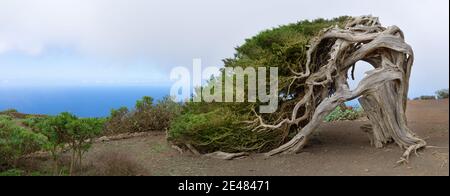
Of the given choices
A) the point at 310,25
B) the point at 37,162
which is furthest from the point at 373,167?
the point at 37,162

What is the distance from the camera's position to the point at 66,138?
23.0ft

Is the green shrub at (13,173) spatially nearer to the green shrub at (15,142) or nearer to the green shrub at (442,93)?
the green shrub at (15,142)

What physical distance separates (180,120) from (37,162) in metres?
2.51

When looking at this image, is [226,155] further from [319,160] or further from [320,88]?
[320,88]

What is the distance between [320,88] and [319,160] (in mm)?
1516

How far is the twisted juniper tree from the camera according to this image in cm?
806

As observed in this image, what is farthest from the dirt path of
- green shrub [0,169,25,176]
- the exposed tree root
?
green shrub [0,169,25,176]

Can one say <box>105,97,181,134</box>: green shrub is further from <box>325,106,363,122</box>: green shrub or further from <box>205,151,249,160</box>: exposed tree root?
<box>325,106,363,122</box>: green shrub

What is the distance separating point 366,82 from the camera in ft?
26.4

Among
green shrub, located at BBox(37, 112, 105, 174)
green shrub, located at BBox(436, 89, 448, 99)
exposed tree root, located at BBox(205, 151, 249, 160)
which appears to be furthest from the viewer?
green shrub, located at BBox(436, 89, 448, 99)

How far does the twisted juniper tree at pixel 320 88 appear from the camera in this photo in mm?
8062

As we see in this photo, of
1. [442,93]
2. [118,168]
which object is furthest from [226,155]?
[442,93]
